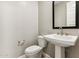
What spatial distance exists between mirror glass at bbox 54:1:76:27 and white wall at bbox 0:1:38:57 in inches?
33.5

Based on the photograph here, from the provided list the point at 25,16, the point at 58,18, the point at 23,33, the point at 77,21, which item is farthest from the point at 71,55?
the point at 25,16

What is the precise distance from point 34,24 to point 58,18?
952 mm

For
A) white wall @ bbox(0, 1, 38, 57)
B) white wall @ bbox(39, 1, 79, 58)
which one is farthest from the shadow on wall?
white wall @ bbox(0, 1, 38, 57)

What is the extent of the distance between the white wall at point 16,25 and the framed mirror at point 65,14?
0.81m

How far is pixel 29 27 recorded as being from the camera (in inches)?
128

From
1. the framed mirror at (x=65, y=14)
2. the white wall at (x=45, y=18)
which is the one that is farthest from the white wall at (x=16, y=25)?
the framed mirror at (x=65, y=14)

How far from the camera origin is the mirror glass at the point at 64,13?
2252 millimetres

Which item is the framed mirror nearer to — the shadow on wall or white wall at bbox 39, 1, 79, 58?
white wall at bbox 39, 1, 79, 58

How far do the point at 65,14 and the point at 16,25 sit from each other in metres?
1.32

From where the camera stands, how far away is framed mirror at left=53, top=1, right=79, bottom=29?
2.18 m

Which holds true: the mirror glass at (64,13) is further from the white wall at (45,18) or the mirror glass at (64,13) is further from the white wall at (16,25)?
the white wall at (16,25)

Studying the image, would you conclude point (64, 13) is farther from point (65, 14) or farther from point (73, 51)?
point (73, 51)

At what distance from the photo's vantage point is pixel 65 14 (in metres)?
2.44

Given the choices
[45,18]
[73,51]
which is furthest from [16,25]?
[73,51]
